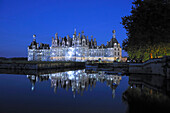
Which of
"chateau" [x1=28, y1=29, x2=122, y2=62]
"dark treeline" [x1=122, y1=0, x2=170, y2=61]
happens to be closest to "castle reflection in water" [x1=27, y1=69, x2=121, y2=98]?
"dark treeline" [x1=122, y1=0, x2=170, y2=61]

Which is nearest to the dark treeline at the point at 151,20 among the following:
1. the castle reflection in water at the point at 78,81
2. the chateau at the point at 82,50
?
the castle reflection in water at the point at 78,81

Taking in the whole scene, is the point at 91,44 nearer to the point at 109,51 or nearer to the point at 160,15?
the point at 109,51

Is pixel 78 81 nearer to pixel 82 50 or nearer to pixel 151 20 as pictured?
pixel 151 20

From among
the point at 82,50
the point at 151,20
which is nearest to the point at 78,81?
the point at 151,20

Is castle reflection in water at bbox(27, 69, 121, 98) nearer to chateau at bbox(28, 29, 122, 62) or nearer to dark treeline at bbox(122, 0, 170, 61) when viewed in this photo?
dark treeline at bbox(122, 0, 170, 61)

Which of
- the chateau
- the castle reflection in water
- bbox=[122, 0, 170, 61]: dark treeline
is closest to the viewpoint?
the castle reflection in water

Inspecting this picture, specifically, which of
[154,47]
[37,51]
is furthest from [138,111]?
[37,51]

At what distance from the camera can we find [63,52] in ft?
370

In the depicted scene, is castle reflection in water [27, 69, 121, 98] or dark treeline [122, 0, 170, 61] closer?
castle reflection in water [27, 69, 121, 98]

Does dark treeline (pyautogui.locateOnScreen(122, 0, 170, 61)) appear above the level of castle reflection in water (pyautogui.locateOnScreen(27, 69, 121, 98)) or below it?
above

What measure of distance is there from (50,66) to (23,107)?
4155 centimetres

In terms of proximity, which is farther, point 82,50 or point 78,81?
point 82,50

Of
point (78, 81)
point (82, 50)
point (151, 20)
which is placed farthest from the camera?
point (82, 50)

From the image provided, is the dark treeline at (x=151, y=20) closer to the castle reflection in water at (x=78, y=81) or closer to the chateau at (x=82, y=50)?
the castle reflection in water at (x=78, y=81)
